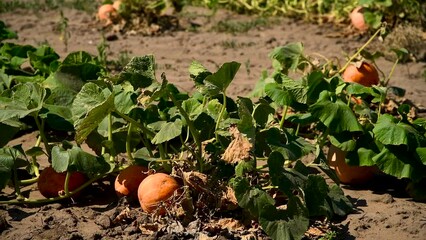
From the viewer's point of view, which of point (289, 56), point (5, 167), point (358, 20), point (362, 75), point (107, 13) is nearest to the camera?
point (5, 167)

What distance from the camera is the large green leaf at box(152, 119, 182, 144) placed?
356 cm

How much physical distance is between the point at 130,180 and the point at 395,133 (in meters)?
1.32

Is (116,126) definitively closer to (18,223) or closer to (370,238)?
(18,223)

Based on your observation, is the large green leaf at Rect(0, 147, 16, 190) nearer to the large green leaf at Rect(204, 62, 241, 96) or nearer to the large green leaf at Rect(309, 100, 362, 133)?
the large green leaf at Rect(204, 62, 241, 96)

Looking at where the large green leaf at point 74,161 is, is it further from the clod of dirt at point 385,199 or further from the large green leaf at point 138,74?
the clod of dirt at point 385,199

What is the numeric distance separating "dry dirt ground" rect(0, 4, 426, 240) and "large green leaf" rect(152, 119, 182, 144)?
0.38 m

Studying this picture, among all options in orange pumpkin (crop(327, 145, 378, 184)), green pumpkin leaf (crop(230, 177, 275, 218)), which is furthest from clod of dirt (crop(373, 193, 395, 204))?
green pumpkin leaf (crop(230, 177, 275, 218))

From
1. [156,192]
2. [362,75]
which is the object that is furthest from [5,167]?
[362,75]

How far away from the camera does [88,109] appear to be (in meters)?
3.58

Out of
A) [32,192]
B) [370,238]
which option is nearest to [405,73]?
[370,238]

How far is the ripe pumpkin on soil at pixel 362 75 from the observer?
486 cm

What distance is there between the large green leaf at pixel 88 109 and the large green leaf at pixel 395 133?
1.31m

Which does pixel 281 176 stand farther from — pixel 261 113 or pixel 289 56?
pixel 289 56

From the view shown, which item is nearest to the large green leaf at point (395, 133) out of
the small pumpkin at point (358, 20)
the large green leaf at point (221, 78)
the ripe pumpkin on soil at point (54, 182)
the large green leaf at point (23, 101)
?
the large green leaf at point (221, 78)
